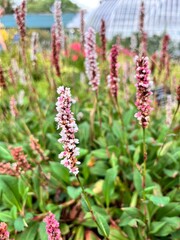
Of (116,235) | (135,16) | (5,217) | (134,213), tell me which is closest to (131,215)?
(134,213)

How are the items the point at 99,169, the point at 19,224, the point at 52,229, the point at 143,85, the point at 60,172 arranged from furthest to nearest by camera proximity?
the point at 99,169, the point at 60,172, the point at 19,224, the point at 143,85, the point at 52,229

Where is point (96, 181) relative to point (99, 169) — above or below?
below

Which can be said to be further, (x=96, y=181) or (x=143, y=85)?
(x=96, y=181)

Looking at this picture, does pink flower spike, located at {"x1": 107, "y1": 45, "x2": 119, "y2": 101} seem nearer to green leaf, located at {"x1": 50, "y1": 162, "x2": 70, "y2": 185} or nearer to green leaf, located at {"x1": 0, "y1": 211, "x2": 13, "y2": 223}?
green leaf, located at {"x1": 50, "y1": 162, "x2": 70, "y2": 185}

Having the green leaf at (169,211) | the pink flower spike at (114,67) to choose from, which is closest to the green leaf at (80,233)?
the green leaf at (169,211)

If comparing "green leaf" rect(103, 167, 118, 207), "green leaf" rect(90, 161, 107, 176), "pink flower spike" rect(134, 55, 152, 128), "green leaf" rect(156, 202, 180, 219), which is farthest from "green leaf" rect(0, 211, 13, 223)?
"pink flower spike" rect(134, 55, 152, 128)

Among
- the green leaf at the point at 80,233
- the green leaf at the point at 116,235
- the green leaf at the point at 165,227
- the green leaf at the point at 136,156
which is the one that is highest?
the green leaf at the point at 136,156

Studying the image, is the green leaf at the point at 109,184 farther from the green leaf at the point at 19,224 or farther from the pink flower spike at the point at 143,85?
the pink flower spike at the point at 143,85

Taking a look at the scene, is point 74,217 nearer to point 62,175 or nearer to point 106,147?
point 62,175

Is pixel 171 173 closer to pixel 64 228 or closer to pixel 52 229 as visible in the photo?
pixel 64 228
